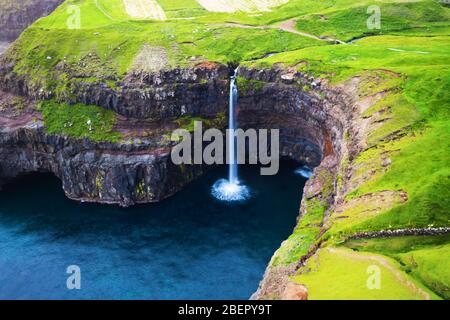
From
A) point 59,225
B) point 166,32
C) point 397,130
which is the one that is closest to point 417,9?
point 166,32

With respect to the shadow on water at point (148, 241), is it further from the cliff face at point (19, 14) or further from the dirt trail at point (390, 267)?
the cliff face at point (19, 14)

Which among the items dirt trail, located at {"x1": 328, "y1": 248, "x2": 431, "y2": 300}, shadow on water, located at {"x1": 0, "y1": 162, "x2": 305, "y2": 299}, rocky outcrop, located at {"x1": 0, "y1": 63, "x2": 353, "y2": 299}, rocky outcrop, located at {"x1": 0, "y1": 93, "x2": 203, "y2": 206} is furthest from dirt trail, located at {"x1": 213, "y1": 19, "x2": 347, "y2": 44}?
dirt trail, located at {"x1": 328, "y1": 248, "x2": 431, "y2": 300}

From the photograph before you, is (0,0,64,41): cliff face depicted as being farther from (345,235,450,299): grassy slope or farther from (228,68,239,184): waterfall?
(345,235,450,299): grassy slope

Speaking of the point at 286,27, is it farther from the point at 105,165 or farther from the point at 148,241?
the point at 148,241

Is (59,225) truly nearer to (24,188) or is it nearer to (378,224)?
(24,188)

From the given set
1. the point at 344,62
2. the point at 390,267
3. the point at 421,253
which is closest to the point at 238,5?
the point at 344,62
